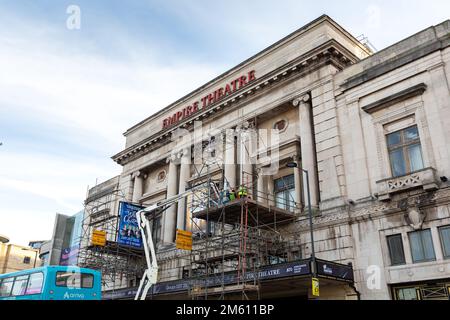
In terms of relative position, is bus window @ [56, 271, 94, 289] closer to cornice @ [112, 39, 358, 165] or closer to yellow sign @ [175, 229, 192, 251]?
yellow sign @ [175, 229, 192, 251]

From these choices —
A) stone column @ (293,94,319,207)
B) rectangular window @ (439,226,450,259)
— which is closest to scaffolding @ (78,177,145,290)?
stone column @ (293,94,319,207)

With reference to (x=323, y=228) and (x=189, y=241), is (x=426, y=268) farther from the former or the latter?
(x=189, y=241)

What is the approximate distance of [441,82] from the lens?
2117 centimetres

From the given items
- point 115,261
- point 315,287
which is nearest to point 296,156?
point 315,287

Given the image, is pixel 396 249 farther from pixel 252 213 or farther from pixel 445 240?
pixel 252 213

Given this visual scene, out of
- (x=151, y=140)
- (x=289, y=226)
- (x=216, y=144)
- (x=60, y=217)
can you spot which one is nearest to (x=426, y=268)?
(x=289, y=226)

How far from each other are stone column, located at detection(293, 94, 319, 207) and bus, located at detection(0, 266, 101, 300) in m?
13.0

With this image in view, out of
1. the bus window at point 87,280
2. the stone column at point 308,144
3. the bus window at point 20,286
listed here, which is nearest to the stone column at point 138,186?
the stone column at point 308,144

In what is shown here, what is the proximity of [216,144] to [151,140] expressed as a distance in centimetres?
898

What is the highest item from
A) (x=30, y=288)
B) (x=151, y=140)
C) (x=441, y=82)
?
(x=151, y=140)

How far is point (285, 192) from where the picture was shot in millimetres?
28016

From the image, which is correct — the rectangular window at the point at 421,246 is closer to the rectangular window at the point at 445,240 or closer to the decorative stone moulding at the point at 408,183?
the rectangular window at the point at 445,240

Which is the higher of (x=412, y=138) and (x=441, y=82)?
(x=441, y=82)

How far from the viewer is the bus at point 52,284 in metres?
18.1
